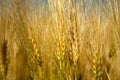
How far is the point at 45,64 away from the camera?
1938mm

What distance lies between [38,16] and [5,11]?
33cm

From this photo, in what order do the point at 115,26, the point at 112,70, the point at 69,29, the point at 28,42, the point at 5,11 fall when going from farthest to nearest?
the point at 5,11 < the point at 112,70 < the point at 28,42 < the point at 69,29 < the point at 115,26

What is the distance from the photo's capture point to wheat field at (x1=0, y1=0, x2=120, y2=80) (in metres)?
1.53

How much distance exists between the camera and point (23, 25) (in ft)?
6.14

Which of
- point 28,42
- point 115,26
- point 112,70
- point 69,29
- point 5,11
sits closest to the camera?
point 115,26

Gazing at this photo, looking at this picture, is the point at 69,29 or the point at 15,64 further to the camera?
the point at 15,64

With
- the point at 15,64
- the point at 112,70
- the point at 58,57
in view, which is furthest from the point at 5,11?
the point at 112,70

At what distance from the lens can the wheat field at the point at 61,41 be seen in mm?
1533

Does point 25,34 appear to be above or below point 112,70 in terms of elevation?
above

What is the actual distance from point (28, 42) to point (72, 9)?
1.51 feet

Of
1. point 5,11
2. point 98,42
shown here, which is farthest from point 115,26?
point 5,11

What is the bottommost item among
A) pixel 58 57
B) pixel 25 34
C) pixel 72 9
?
pixel 58 57

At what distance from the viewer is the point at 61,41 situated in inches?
62.7

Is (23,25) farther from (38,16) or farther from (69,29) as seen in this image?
(69,29)
